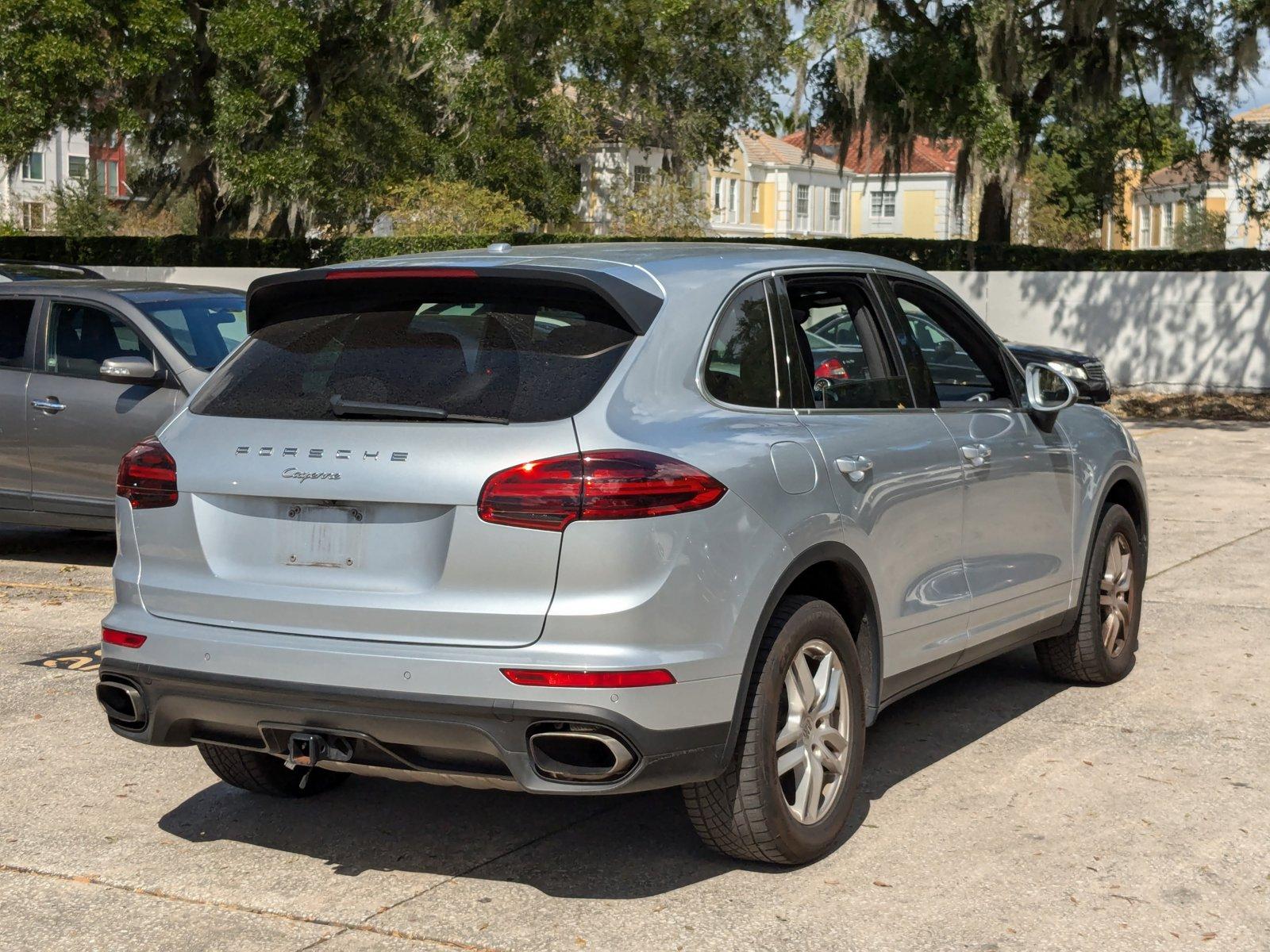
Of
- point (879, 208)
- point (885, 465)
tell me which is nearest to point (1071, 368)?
point (885, 465)

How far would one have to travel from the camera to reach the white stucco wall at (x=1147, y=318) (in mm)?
23984

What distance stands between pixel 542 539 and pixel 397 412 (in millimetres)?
581

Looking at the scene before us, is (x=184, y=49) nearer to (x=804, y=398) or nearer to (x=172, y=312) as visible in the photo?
(x=172, y=312)

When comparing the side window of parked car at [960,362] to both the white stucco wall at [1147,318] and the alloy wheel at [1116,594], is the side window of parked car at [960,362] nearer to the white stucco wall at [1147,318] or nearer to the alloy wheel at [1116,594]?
the alloy wheel at [1116,594]

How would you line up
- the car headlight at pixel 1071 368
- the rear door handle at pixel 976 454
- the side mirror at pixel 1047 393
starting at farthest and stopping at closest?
1. the car headlight at pixel 1071 368
2. the side mirror at pixel 1047 393
3. the rear door handle at pixel 976 454

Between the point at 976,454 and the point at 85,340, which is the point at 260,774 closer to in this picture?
the point at 976,454

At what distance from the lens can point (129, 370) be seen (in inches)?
376

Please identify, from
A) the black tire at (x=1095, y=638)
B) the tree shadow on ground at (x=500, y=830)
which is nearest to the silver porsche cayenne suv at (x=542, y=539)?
the tree shadow on ground at (x=500, y=830)

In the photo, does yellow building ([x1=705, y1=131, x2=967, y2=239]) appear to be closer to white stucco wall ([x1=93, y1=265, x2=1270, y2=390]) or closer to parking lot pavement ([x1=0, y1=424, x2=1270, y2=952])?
white stucco wall ([x1=93, y1=265, x2=1270, y2=390])

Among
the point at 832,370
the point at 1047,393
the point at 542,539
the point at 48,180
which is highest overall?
the point at 48,180

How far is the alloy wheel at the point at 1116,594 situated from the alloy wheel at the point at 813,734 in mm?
2386

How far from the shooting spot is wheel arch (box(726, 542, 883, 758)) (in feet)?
14.4

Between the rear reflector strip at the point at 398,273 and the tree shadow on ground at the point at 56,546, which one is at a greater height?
the rear reflector strip at the point at 398,273

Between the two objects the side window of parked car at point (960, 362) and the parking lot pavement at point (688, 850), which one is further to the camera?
the side window of parked car at point (960, 362)
